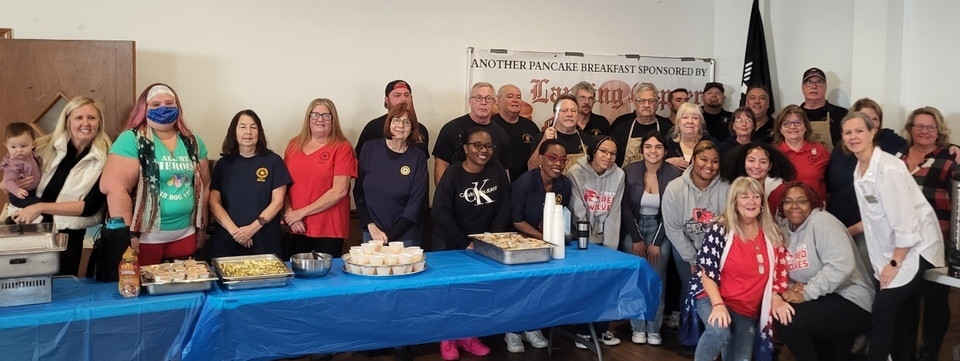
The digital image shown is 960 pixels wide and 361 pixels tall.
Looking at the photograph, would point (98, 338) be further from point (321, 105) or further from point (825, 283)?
point (825, 283)

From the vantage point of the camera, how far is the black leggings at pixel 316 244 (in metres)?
3.77

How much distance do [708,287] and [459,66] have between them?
8.27 ft

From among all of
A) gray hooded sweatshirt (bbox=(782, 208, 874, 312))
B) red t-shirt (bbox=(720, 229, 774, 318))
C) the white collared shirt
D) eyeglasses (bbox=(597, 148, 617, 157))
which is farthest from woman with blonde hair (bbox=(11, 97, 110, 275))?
the white collared shirt

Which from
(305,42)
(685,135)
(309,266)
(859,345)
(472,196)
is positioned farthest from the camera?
(305,42)

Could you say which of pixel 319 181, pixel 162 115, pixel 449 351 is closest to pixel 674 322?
pixel 449 351

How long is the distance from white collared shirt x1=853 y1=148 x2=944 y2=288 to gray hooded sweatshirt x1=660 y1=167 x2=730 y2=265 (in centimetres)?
71

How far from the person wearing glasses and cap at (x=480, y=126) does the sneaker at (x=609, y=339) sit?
1112mm

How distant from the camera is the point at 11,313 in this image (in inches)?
85.6

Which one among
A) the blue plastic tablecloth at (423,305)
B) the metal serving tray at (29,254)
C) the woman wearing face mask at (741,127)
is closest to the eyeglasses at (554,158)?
the blue plastic tablecloth at (423,305)

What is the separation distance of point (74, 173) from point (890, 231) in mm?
3568

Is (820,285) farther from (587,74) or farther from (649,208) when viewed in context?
(587,74)

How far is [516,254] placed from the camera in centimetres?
299

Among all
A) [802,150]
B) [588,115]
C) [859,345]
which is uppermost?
[588,115]

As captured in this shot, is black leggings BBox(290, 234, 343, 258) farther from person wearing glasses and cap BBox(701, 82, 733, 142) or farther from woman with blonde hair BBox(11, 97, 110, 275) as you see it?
person wearing glasses and cap BBox(701, 82, 733, 142)
